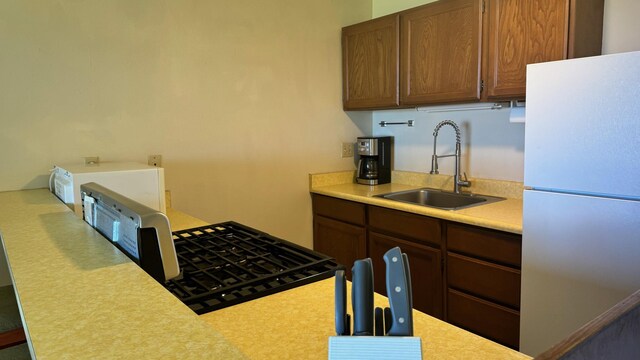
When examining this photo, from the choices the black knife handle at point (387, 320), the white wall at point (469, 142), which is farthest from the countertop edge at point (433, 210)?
the black knife handle at point (387, 320)

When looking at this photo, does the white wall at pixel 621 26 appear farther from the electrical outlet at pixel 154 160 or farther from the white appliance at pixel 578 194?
the electrical outlet at pixel 154 160

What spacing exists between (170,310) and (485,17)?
87.0 inches

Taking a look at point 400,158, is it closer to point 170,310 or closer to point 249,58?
point 249,58

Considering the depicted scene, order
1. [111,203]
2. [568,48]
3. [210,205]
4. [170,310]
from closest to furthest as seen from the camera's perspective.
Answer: [170,310] < [111,203] < [568,48] < [210,205]

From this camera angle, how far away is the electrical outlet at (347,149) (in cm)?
330

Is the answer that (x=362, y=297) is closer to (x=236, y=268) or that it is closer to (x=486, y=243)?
(x=236, y=268)

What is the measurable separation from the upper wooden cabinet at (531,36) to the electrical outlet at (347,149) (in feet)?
3.90

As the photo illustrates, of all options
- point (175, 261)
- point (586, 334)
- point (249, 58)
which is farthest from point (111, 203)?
point (249, 58)

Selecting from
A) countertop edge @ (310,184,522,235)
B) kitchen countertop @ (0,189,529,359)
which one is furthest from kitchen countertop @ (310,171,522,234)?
kitchen countertop @ (0,189,529,359)

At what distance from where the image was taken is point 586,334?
1.93 feet

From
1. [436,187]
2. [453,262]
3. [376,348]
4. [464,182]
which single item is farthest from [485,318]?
[376,348]

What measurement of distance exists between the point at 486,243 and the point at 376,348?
173cm

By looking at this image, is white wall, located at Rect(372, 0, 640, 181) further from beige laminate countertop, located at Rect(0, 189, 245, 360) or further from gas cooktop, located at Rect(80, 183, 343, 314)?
beige laminate countertop, located at Rect(0, 189, 245, 360)

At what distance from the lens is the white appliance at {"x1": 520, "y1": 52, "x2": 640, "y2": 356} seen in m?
1.52
